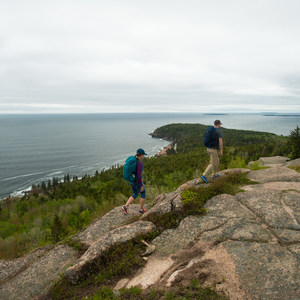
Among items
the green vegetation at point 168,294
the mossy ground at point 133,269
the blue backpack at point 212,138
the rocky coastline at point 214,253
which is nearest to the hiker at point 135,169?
the rocky coastline at point 214,253

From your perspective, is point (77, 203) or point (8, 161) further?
point (8, 161)

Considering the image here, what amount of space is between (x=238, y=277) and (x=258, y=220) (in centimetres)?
228

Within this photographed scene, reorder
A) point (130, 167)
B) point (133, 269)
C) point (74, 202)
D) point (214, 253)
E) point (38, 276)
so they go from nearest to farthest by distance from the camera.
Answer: point (214, 253) → point (133, 269) → point (38, 276) → point (130, 167) → point (74, 202)

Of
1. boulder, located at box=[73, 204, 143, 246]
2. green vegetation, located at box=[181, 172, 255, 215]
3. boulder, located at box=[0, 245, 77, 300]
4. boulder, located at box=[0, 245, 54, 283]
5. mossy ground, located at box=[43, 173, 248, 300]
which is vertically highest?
green vegetation, located at box=[181, 172, 255, 215]

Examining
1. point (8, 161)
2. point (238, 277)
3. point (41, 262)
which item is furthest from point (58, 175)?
point (238, 277)

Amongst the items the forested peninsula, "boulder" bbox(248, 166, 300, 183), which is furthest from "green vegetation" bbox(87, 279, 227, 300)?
the forested peninsula

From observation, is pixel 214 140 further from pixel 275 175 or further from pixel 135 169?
pixel 275 175

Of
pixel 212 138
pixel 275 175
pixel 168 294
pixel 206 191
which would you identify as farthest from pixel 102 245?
pixel 275 175

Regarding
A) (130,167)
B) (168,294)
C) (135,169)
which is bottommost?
(168,294)

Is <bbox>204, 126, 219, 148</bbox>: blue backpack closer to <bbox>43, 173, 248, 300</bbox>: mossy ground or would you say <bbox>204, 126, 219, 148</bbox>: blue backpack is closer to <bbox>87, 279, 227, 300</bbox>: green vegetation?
<bbox>43, 173, 248, 300</bbox>: mossy ground

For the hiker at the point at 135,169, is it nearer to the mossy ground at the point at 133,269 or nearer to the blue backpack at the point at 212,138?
the mossy ground at the point at 133,269

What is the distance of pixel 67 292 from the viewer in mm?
4508

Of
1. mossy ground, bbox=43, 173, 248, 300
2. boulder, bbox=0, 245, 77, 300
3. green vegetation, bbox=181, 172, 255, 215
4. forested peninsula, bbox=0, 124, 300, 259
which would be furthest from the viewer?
forested peninsula, bbox=0, 124, 300, 259

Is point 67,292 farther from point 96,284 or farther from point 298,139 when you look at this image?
point 298,139
